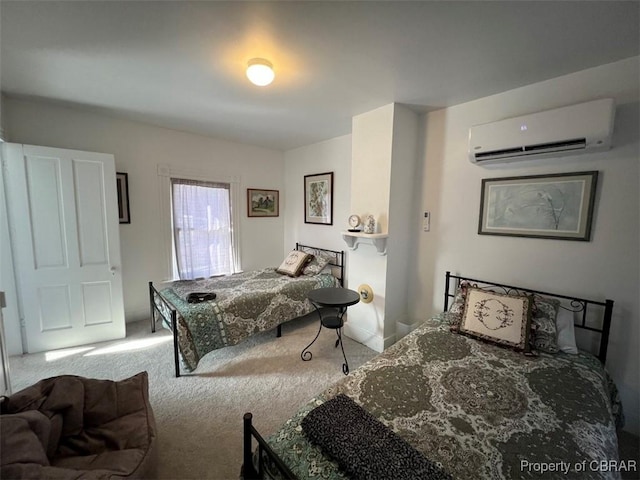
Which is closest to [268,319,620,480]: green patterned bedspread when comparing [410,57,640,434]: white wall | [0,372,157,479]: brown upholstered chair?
[410,57,640,434]: white wall

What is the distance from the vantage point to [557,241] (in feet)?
6.98

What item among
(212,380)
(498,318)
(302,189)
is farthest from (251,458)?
(302,189)

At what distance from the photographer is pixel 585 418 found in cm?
131

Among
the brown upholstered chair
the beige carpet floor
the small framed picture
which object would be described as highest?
the small framed picture

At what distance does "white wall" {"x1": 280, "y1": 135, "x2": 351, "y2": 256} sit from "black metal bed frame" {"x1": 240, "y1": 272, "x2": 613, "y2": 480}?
67.3 inches

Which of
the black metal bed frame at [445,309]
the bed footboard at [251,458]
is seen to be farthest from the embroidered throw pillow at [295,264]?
the bed footboard at [251,458]

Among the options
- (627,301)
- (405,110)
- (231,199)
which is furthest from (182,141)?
(627,301)

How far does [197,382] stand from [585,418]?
8.75 ft

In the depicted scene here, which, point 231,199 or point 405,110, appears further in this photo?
point 231,199

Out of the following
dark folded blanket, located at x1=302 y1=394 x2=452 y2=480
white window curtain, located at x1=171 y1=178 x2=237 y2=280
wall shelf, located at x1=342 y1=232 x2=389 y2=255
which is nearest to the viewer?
dark folded blanket, located at x1=302 y1=394 x2=452 y2=480

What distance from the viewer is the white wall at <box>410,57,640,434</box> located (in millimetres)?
1854

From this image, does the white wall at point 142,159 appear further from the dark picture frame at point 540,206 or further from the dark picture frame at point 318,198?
the dark picture frame at point 540,206

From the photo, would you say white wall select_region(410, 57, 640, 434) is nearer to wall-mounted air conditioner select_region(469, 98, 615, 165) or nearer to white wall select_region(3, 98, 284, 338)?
wall-mounted air conditioner select_region(469, 98, 615, 165)

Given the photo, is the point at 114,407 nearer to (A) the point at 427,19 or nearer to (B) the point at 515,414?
(B) the point at 515,414
